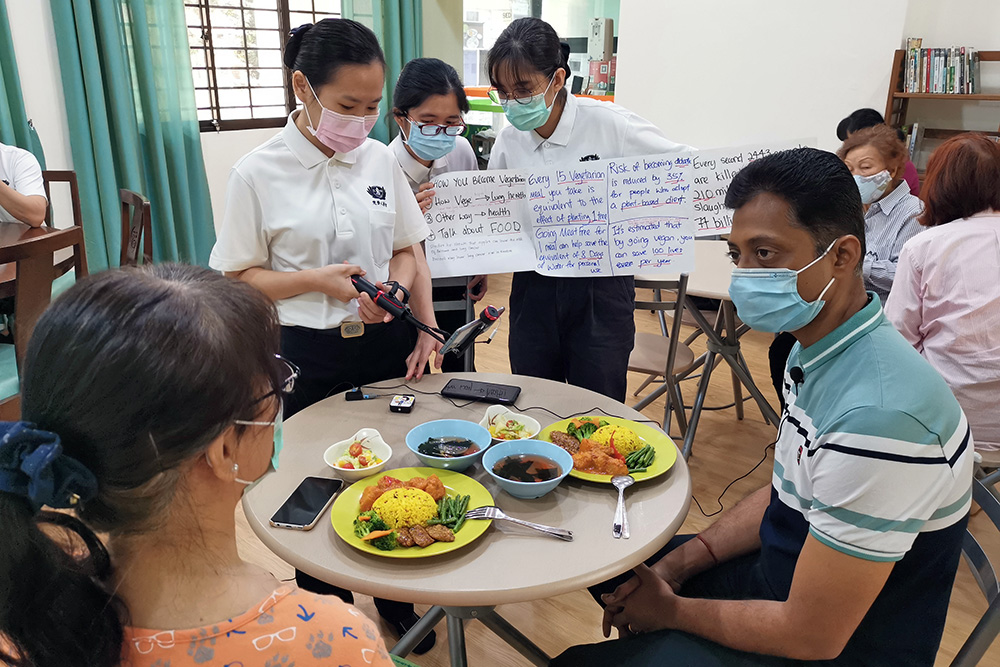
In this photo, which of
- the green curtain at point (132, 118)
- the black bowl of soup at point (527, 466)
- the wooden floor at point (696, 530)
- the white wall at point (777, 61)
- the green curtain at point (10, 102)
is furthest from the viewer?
the white wall at point (777, 61)

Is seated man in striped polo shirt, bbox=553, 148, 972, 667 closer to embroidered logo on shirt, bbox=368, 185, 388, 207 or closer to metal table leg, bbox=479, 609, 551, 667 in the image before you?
metal table leg, bbox=479, 609, 551, 667

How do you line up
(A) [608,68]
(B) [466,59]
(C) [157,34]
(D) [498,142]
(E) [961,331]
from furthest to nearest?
(B) [466,59], (A) [608,68], (C) [157,34], (D) [498,142], (E) [961,331]

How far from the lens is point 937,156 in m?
2.13

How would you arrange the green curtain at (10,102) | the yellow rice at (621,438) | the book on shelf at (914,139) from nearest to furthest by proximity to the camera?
the yellow rice at (621,438) < the green curtain at (10,102) < the book on shelf at (914,139)

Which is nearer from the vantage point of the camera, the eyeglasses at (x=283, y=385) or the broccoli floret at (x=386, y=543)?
the eyeglasses at (x=283, y=385)

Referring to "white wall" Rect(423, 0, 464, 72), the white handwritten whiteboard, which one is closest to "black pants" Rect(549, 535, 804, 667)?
the white handwritten whiteboard

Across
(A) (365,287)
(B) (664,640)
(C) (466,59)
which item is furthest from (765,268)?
→ (C) (466,59)

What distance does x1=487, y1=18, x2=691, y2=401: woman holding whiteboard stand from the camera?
186 cm

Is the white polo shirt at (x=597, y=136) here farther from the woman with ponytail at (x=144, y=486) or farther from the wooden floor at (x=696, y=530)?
the woman with ponytail at (x=144, y=486)

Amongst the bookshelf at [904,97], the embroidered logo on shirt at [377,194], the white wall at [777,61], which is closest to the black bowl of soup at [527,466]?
the embroidered logo on shirt at [377,194]

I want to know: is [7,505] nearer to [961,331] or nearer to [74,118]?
[961,331]

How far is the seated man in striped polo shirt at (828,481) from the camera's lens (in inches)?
35.6

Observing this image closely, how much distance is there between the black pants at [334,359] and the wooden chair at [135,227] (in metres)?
1.05

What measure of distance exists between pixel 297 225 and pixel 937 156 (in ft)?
6.54
